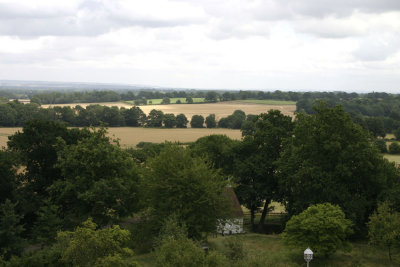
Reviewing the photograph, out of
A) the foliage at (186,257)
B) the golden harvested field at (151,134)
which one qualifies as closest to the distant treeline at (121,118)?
the golden harvested field at (151,134)

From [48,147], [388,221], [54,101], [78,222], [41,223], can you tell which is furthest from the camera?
[54,101]

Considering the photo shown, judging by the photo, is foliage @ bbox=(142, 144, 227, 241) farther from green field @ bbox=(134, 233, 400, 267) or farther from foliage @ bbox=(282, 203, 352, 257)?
foliage @ bbox=(282, 203, 352, 257)

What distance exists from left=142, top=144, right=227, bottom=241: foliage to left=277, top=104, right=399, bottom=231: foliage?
631cm

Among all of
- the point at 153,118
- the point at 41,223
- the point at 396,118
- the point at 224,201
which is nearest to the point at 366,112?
the point at 396,118

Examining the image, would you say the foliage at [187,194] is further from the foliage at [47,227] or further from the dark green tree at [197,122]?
the dark green tree at [197,122]

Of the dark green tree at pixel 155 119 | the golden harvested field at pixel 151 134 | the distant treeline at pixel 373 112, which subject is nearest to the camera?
the golden harvested field at pixel 151 134

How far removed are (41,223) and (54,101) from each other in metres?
148

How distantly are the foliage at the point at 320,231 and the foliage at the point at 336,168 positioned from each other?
3.87 meters

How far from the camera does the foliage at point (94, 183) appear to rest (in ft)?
83.6

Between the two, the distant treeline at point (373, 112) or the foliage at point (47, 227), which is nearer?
the foliage at point (47, 227)

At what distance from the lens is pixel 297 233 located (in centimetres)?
2211

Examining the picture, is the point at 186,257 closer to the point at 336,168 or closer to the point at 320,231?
the point at 320,231

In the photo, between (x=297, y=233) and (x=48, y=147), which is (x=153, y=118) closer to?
(x=48, y=147)

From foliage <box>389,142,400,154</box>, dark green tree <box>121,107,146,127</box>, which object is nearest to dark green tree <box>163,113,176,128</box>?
dark green tree <box>121,107,146,127</box>
